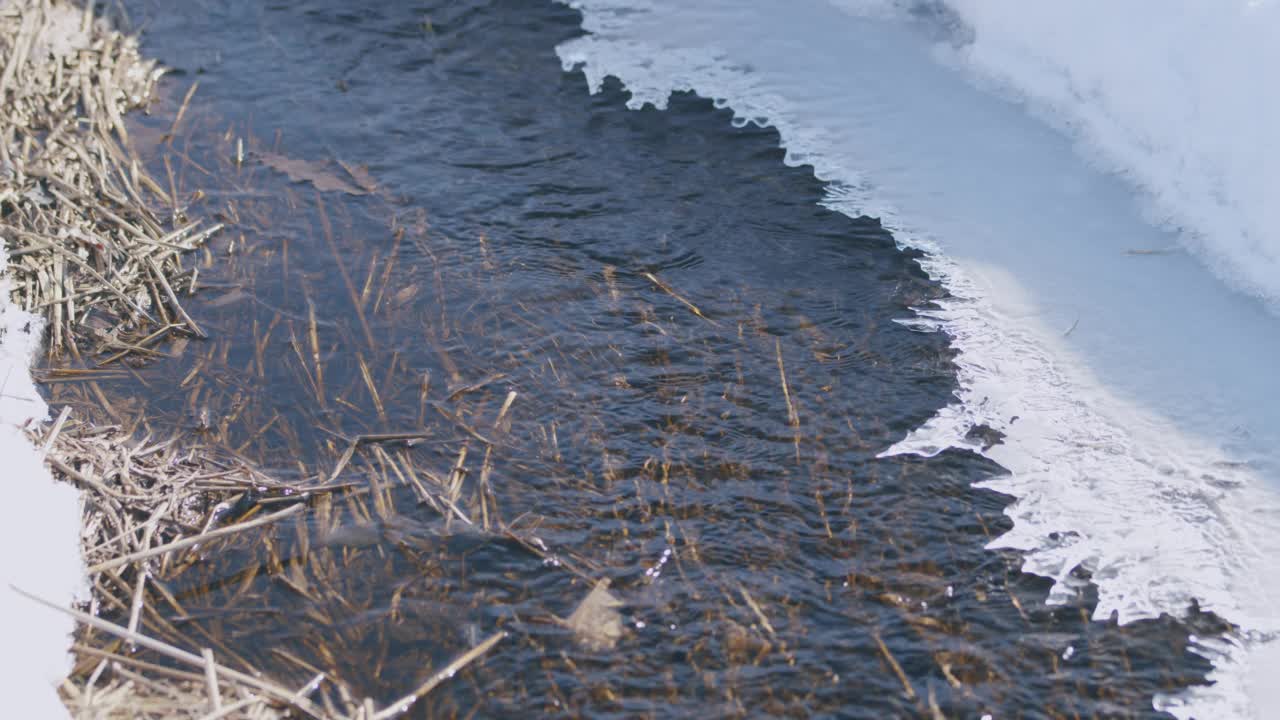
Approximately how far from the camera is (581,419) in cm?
285

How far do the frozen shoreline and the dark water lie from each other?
0.43ft

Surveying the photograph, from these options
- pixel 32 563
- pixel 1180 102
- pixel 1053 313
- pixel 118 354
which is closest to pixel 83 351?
pixel 118 354

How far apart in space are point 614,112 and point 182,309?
197 cm

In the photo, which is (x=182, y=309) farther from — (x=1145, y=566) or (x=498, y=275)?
(x=1145, y=566)

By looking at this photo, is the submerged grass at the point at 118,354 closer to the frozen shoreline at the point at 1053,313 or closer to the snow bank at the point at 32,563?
the snow bank at the point at 32,563

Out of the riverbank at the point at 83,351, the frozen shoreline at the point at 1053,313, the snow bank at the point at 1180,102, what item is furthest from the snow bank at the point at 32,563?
the snow bank at the point at 1180,102

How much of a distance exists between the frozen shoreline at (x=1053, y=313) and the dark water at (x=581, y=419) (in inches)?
5.2

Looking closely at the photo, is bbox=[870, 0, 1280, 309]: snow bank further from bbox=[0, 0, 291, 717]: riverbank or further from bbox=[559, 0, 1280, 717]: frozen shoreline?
bbox=[0, 0, 291, 717]: riverbank

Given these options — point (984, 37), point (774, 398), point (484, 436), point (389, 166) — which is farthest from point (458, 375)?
point (984, 37)

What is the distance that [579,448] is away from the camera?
2.76m

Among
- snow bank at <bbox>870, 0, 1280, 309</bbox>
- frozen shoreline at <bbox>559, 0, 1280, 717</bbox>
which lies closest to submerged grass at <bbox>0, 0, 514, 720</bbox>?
frozen shoreline at <bbox>559, 0, 1280, 717</bbox>

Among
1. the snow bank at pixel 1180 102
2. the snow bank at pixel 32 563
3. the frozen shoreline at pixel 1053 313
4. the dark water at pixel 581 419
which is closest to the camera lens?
the snow bank at pixel 32 563

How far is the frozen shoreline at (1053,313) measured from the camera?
2514mm

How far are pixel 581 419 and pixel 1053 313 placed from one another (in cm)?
164
